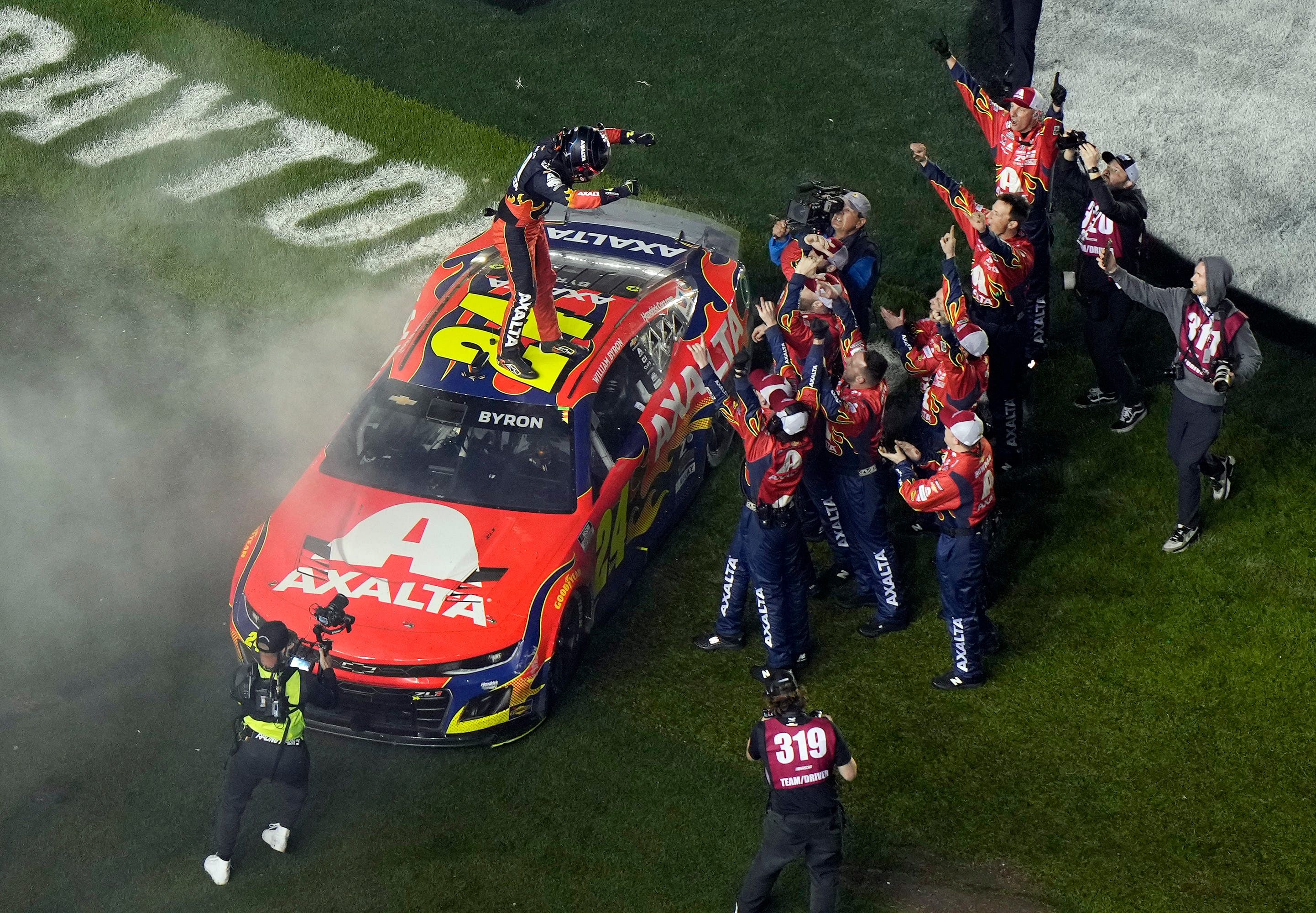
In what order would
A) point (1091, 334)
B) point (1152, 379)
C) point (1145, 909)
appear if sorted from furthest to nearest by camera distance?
point (1152, 379), point (1091, 334), point (1145, 909)

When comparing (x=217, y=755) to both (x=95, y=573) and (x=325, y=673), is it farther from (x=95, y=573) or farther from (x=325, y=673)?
(x=95, y=573)

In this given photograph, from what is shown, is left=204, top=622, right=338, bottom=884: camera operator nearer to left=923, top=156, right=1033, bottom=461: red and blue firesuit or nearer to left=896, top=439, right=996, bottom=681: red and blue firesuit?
left=896, top=439, right=996, bottom=681: red and blue firesuit

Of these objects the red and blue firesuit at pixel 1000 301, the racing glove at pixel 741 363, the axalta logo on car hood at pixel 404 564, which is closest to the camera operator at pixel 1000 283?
the red and blue firesuit at pixel 1000 301

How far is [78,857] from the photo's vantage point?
8.05 meters

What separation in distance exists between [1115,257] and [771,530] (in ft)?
10.2

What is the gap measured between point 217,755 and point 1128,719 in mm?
5381

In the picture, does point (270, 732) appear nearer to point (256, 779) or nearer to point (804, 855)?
point (256, 779)

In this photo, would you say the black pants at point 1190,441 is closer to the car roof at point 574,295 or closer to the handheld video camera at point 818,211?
the handheld video camera at point 818,211

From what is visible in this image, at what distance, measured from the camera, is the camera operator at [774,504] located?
8.38 metres

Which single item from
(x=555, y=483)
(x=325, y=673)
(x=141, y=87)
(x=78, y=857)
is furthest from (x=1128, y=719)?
(x=141, y=87)

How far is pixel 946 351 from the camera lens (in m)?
9.02

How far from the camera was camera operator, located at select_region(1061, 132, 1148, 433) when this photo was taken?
9.79 metres

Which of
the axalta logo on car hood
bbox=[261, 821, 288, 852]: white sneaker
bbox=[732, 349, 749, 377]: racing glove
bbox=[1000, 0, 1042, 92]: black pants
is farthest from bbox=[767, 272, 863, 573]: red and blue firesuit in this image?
bbox=[1000, 0, 1042, 92]: black pants

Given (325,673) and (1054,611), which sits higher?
(325,673)
